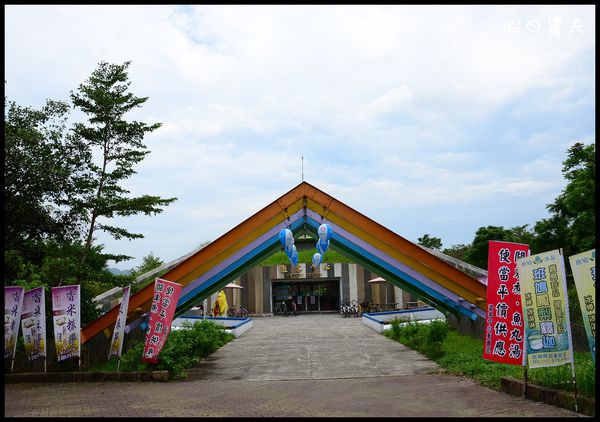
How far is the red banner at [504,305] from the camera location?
8570mm

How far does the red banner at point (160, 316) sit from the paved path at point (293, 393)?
0.69 meters

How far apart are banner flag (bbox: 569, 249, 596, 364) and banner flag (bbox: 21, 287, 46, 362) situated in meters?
9.75

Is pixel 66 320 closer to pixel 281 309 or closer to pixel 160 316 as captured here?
pixel 160 316

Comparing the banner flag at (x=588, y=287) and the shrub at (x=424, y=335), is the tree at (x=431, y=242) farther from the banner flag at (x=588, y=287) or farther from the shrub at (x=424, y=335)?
the banner flag at (x=588, y=287)

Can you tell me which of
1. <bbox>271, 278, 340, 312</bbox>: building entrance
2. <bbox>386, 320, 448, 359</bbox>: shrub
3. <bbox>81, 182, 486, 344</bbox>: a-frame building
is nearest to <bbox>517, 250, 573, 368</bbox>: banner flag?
<bbox>81, 182, 486, 344</bbox>: a-frame building

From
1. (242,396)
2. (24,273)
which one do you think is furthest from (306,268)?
(242,396)

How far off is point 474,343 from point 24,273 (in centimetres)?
1168

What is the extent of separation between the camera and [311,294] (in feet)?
130

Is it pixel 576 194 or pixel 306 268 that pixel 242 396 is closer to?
pixel 576 194

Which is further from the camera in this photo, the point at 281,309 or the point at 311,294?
the point at 311,294

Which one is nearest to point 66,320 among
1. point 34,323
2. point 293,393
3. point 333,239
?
point 34,323

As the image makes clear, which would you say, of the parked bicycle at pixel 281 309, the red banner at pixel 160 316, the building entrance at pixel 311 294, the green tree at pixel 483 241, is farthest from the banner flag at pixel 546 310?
the building entrance at pixel 311 294

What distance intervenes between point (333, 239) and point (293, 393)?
437 cm

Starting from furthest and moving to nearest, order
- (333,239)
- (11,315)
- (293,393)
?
(333,239) → (11,315) → (293,393)
